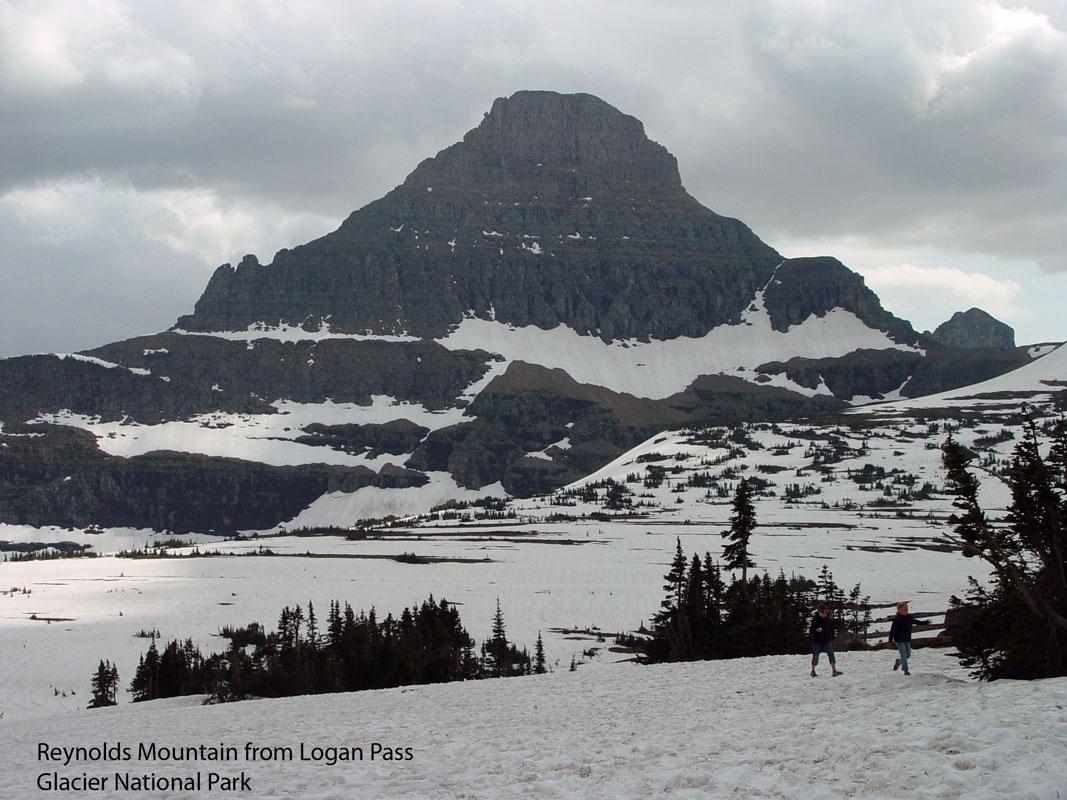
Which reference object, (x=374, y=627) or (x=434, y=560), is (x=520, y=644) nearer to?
(x=374, y=627)

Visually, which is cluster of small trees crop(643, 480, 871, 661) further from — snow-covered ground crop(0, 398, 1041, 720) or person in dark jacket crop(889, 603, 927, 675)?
person in dark jacket crop(889, 603, 927, 675)

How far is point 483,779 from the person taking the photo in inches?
775

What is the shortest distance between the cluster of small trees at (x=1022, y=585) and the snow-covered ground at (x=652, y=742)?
4.61 feet

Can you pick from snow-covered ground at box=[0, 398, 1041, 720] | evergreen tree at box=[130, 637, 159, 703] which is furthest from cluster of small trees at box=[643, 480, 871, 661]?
evergreen tree at box=[130, 637, 159, 703]

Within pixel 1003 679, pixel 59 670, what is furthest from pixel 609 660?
pixel 1003 679

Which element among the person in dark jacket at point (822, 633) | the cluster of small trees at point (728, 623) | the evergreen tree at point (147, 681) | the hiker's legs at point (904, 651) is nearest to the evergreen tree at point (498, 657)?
the cluster of small trees at point (728, 623)

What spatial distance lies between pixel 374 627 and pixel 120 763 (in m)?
49.6

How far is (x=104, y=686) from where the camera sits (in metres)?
68.6

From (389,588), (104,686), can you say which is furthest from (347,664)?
(389,588)

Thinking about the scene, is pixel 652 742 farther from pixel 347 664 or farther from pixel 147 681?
pixel 147 681

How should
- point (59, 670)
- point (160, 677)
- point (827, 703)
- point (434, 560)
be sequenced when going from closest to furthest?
point (827, 703) < point (160, 677) < point (59, 670) < point (434, 560)

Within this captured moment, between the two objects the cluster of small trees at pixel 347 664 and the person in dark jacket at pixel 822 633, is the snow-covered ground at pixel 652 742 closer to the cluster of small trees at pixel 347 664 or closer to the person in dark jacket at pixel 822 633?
the person in dark jacket at pixel 822 633

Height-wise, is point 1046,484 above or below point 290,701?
above

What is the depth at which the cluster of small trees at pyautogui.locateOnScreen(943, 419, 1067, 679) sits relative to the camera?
1077 inches
